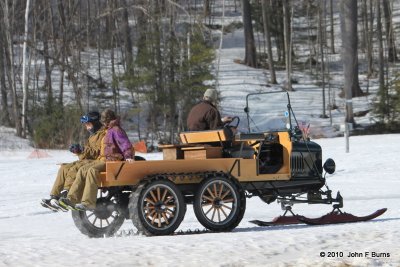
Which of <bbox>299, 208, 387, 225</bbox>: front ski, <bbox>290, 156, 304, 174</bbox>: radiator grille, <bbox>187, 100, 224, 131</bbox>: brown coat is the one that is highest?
<bbox>187, 100, 224, 131</bbox>: brown coat

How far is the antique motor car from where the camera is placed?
36.0 ft

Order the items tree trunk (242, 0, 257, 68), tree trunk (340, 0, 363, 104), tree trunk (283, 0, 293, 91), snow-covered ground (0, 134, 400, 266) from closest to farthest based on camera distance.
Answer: snow-covered ground (0, 134, 400, 266) → tree trunk (340, 0, 363, 104) → tree trunk (283, 0, 293, 91) → tree trunk (242, 0, 257, 68)

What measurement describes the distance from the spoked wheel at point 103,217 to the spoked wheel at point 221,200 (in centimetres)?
112

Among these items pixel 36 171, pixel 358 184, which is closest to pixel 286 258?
pixel 358 184

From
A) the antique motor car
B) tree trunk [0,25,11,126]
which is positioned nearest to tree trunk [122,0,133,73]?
tree trunk [0,25,11,126]

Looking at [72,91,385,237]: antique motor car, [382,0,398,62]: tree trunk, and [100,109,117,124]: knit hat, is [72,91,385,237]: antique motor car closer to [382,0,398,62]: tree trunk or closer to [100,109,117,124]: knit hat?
[100,109,117,124]: knit hat

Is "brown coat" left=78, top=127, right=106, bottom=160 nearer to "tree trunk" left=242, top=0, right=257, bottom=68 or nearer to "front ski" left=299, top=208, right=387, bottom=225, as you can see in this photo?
"front ski" left=299, top=208, right=387, bottom=225

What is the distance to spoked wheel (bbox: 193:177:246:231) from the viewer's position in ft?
Answer: 37.1

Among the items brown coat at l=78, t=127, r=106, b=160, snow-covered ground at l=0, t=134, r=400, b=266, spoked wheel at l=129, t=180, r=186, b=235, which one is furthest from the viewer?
brown coat at l=78, t=127, r=106, b=160

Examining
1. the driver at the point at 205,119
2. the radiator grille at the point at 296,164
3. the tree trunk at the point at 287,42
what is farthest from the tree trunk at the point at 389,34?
the driver at the point at 205,119

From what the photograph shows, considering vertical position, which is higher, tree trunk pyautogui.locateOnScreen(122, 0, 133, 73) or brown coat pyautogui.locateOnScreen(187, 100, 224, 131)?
tree trunk pyautogui.locateOnScreen(122, 0, 133, 73)

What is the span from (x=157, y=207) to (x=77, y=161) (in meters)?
1.42

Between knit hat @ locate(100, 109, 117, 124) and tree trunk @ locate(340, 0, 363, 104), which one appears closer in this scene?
knit hat @ locate(100, 109, 117, 124)

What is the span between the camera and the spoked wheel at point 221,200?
1131 cm
